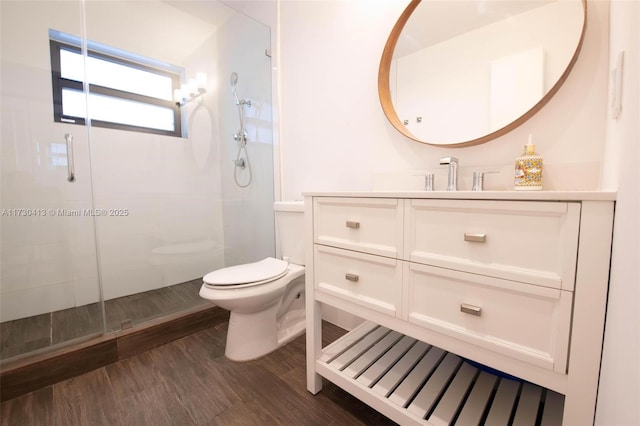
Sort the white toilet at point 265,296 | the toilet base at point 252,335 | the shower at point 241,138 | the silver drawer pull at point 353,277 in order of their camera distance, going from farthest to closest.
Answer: the shower at point 241,138, the toilet base at point 252,335, the white toilet at point 265,296, the silver drawer pull at point 353,277

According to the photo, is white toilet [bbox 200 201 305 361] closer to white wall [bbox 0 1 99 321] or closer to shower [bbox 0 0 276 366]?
shower [bbox 0 0 276 366]

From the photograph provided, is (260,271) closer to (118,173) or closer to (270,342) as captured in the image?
(270,342)

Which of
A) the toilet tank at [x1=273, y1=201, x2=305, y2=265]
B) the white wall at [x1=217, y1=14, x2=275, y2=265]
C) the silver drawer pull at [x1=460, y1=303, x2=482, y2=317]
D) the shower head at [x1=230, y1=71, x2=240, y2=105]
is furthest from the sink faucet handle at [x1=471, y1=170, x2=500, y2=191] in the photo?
the shower head at [x1=230, y1=71, x2=240, y2=105]

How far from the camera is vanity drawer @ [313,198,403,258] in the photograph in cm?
89

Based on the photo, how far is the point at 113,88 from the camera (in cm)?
195

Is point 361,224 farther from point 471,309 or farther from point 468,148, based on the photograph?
point 468,148

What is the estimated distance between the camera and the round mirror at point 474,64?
0.96 m

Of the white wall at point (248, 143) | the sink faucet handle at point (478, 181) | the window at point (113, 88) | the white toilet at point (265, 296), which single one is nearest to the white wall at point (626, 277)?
the sink faucet handle at point (478, 181)

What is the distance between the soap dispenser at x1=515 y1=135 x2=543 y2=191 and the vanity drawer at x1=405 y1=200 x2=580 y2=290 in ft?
1.26

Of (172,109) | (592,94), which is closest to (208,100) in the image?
(172,109)

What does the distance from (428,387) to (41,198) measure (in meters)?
2.36

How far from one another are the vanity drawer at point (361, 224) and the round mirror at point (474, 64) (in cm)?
54

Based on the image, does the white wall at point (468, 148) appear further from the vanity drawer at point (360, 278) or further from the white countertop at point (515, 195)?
the vanity drawer at point (360, 278)

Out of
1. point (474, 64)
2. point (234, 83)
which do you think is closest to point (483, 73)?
point (474, 64)
